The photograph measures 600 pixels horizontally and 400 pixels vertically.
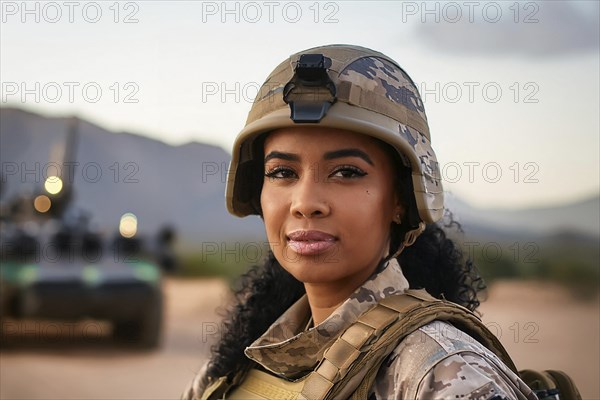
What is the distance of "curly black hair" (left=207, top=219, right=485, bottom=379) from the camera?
8.65 feet

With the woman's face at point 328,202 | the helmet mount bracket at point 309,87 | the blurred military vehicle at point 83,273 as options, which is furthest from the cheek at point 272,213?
the blurred military vehicle at point 83,273

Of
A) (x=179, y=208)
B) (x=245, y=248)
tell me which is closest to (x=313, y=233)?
(x=245, y=248)

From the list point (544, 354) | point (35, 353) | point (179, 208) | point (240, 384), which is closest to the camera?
point (240, 384)

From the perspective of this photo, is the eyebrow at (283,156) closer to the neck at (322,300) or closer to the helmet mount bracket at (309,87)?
the helmet mount bracket at (309,87)

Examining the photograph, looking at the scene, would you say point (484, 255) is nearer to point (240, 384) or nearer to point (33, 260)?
point (240, 384)

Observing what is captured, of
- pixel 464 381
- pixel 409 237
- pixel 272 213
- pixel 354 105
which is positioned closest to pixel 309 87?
pixel 354 105

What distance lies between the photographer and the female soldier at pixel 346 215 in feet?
6.54

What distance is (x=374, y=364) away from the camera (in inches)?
78.1

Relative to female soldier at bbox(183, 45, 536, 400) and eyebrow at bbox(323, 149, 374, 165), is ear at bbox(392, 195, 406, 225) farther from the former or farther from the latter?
eyebrow at bbox(323, 149, 374, 165)

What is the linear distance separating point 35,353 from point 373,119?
1350cm

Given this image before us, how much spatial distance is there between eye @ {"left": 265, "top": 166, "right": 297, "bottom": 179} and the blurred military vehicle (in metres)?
8.63

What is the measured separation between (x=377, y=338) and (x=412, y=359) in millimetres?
121

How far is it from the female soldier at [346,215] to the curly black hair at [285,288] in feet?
0.75

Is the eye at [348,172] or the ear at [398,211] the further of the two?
the ear at [398,211]
